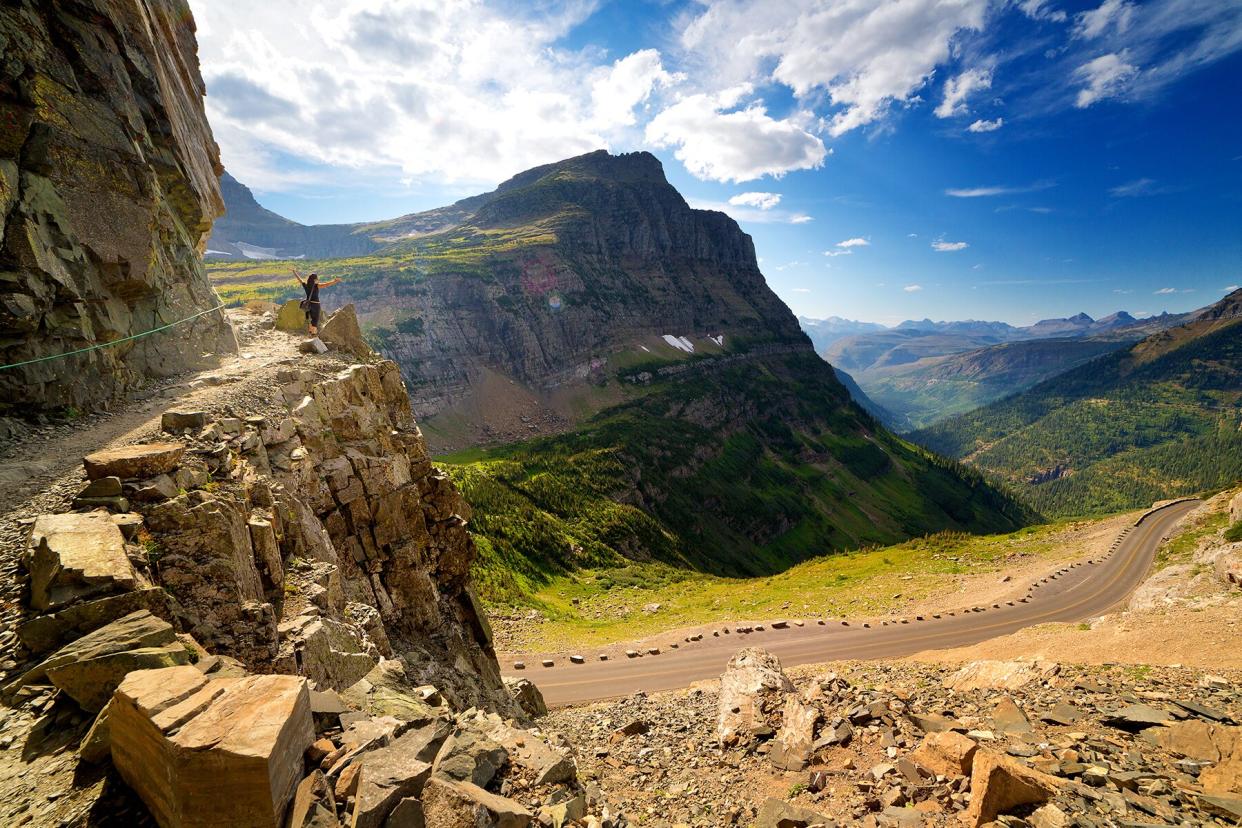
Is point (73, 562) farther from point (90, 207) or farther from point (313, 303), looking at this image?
point (313, 303)

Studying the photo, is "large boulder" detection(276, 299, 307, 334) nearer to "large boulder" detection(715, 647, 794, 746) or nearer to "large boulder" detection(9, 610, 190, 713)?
"large boulder" detection(9, 610, 190, 713)

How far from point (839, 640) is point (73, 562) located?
1715 inches

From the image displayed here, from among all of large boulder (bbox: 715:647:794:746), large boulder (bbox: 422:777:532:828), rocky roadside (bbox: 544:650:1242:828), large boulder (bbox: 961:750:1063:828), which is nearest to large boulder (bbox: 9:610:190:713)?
large boulder (bbox: 422:777:532:828)

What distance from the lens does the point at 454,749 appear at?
8828 millimetres

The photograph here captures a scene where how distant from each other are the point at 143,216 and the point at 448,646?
19.3 metres

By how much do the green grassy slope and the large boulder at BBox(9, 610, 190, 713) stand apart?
46403 mm

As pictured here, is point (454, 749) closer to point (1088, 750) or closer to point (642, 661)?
point (1088, 750)

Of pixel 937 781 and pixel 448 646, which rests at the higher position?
pixel 937 781

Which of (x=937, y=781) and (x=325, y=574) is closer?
(x=937, y=781)

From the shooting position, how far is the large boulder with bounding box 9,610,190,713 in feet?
21.4

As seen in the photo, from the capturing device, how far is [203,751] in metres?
5.25

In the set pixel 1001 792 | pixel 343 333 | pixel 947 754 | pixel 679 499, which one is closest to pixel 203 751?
pixel 1001 792

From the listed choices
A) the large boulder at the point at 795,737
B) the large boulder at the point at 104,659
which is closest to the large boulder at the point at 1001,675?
the large boulder at the point at 795,737

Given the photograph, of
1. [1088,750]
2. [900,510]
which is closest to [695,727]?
[1088,750]
